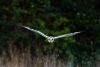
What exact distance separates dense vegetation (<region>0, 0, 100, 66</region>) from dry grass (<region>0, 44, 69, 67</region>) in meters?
0.22

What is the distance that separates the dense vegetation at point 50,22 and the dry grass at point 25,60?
22 cm

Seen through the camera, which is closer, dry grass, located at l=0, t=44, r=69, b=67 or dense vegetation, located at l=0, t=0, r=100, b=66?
dry grass, located at l=0, t=44, r=69, b=67

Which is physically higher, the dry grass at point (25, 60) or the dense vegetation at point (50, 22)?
the dense vegetation at point (50, 22)

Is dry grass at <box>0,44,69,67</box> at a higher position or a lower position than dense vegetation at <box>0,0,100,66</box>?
lower

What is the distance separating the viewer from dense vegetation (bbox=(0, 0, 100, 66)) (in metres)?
7.32

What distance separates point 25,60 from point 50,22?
36.3 inches

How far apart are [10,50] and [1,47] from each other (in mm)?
225

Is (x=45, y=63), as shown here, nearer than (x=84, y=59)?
Yes

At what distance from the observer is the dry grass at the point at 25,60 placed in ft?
22.4

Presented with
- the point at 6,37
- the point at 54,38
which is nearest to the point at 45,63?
the point at 54,38

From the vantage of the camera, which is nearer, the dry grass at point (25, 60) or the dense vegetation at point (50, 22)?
the dry grass at point (25, 60)

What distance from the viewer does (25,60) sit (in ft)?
23.2

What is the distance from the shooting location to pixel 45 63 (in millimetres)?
6844

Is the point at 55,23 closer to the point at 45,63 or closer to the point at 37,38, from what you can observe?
the point at 37,38
